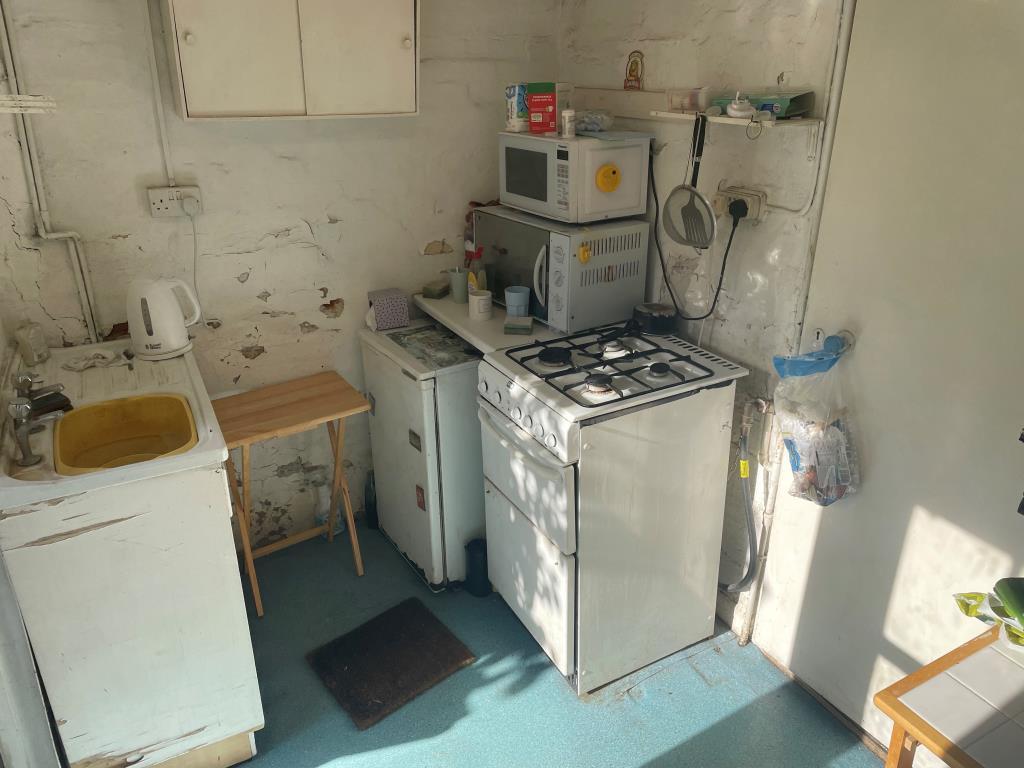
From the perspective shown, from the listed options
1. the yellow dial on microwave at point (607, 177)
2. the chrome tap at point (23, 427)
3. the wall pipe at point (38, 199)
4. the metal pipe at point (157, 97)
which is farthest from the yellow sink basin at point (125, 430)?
the yellow dial on microwave at point (607, 177)

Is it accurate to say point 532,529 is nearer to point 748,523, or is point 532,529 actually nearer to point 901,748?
point 748,523

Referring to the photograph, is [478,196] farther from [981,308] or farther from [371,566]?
[981,308]

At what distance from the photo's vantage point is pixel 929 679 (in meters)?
1.38

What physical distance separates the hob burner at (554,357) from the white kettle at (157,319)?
3.64 ft

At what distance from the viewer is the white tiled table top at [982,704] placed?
124 cm

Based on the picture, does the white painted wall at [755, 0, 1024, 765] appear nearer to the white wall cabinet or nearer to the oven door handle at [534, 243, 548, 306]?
the oven door handle at [534, 243, 548, 306]

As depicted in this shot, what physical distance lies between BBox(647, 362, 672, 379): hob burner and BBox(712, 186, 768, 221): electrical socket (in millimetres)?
488

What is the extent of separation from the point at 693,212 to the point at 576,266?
0.40 meters

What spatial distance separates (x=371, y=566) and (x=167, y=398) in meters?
1.13

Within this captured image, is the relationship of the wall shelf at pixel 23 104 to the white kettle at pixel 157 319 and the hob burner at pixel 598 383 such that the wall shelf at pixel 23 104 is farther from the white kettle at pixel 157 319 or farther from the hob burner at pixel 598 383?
the hob burner at pixel 598 383

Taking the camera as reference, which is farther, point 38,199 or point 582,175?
point 582,175

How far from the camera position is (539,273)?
2457 millimetres

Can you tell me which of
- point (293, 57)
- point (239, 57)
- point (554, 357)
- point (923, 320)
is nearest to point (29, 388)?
point (239, 57)

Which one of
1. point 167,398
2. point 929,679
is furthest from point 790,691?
point 167,398
